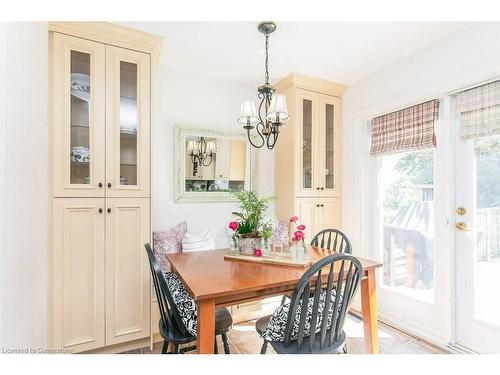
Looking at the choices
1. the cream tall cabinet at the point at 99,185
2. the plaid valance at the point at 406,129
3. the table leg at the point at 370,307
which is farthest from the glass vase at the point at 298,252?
the plaid valance at the point at 406,129

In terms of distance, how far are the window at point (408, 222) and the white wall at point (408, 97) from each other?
0.46 ft

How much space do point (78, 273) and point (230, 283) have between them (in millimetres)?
1255

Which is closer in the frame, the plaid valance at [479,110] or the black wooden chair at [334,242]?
the plaid valance at [479,110]

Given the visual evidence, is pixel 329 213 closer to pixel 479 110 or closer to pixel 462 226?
pixel 462 226

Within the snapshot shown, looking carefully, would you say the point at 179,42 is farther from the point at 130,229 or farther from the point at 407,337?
the point at 407,337

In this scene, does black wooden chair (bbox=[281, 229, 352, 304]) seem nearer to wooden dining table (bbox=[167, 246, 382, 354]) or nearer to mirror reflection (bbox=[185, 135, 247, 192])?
wooden dining table (bbox=[167, 246, 382, 354])

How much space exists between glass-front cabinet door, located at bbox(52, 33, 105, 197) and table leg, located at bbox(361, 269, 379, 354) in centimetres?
196

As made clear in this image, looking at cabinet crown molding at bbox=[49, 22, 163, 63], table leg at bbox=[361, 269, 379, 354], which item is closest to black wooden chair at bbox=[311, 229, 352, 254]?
table leg at bbox=[361, 269, 379, 354]

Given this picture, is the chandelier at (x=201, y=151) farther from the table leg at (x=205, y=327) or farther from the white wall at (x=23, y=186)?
the table leg at (x=205, y=327)

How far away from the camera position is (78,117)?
6.46ft

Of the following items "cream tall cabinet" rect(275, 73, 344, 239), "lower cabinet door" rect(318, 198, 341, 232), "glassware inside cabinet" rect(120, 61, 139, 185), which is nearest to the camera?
"glassware inside cabinet" rect(120, 61, 139, 185)

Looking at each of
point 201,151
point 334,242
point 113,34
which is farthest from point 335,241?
point 113,34

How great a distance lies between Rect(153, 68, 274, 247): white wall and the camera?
2.65m

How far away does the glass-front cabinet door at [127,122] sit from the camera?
2.04 m
